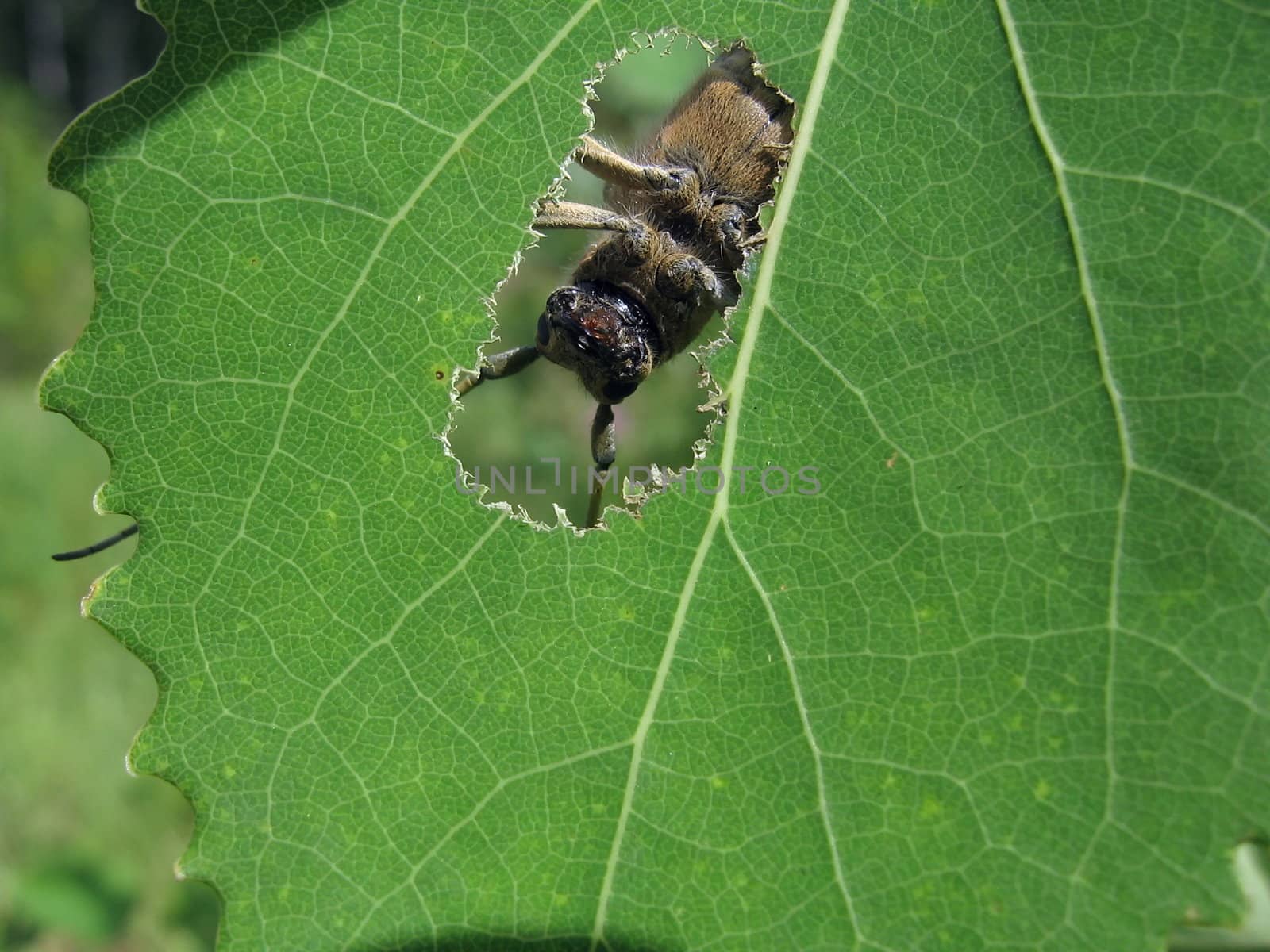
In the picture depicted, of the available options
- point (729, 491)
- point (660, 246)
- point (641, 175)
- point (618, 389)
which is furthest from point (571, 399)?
point (729, 491)

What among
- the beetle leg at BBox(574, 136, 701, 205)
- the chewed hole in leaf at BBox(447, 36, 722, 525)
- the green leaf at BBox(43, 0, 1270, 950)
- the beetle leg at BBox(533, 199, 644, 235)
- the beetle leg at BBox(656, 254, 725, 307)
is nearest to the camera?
the green leaf at BBox(43, 0, 1270, 950)

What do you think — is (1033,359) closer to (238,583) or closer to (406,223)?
(406,223)

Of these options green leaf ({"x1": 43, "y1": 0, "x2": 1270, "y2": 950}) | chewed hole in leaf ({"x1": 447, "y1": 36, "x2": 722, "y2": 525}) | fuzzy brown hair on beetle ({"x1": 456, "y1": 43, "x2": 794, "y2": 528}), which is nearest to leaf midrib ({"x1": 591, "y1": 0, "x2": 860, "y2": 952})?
green leaf ({"x1": 43, "y1": 0, "x2": 1270, "y2": 950})

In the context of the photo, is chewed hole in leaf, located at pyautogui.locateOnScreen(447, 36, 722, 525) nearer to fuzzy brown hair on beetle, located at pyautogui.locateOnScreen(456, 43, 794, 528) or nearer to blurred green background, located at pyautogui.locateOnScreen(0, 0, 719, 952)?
blurred green background, located at pyautogui.locateOnScreen(0, 0, 719, 952)

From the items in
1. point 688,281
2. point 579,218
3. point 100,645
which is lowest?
point 100,645

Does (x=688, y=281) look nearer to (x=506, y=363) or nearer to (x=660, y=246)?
(x=660, y=246)

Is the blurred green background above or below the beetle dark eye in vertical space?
below

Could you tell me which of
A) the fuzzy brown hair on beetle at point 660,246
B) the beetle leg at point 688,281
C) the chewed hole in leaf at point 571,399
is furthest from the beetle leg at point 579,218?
the chewed hole in leaf at point 571,399
